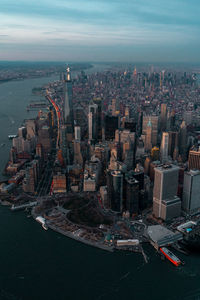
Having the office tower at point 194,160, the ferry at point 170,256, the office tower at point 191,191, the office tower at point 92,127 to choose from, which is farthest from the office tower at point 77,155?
the ferry at point 170,256

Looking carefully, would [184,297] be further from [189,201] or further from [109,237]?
[189,201]

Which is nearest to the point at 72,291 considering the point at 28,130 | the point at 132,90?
the point at 28,130

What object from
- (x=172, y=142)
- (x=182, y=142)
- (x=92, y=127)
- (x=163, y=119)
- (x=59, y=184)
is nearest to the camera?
(x=59, y=184)

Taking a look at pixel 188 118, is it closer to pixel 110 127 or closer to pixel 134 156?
pixel 110 127

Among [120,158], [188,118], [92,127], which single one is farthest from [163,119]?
[120,158]

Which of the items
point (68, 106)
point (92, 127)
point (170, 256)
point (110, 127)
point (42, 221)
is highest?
point (68, 106)

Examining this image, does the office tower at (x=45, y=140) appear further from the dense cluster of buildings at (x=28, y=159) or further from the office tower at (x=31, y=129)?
the office tower at (x=31, y=129)
